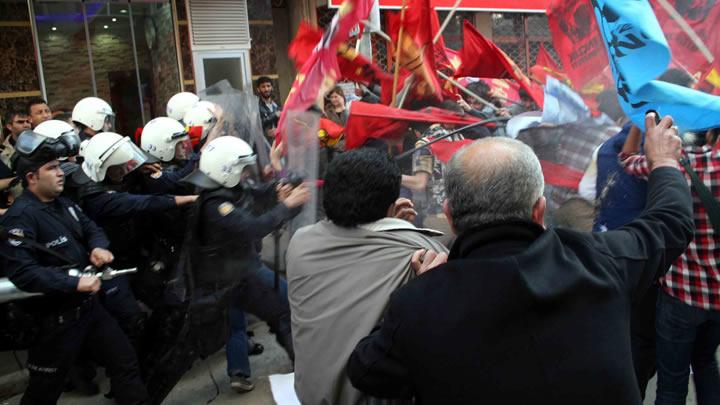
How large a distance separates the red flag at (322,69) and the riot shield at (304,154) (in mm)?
70

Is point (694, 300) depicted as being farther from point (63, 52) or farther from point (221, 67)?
point (63, 52)

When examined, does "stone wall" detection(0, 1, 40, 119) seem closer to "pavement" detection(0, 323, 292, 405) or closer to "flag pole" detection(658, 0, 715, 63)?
"pavement" detection(0, 323, 292, 405)

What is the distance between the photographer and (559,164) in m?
3.21

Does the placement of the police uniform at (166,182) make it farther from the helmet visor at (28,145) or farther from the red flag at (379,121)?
the red flag at (379,121)

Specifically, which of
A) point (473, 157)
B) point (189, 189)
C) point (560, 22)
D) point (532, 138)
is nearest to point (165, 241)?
point (189, 189)

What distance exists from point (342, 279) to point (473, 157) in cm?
69

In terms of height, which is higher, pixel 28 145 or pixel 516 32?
pixel 516 32

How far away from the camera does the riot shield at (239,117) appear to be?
158 inches

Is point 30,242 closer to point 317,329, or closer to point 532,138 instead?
point 317,329

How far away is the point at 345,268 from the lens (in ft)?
6.83

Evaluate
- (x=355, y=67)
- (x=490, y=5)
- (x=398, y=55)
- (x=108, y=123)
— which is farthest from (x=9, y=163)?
(x=490, y=5)

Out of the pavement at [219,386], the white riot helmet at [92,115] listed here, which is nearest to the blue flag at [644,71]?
the pavement at [219,386]

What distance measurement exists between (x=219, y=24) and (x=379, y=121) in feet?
26.3

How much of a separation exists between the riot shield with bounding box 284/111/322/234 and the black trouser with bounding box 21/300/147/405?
1.33 m
